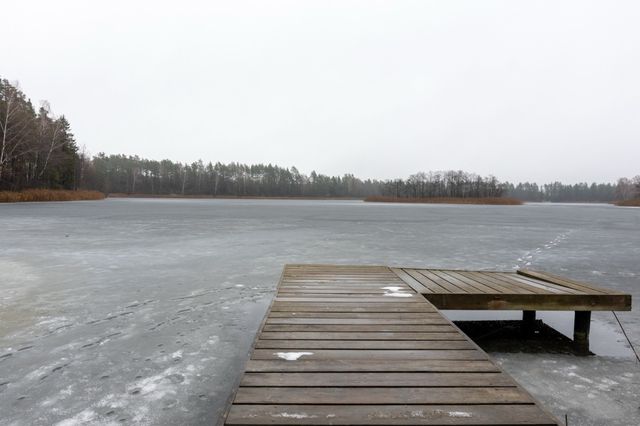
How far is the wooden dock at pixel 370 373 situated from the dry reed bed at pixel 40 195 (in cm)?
4945

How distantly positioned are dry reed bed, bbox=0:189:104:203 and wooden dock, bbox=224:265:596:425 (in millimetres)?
49446

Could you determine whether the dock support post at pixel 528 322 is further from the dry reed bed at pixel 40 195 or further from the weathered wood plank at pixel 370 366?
the dry reed bed at pixel 40 195

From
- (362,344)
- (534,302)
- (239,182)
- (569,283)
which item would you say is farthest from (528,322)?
(239,182)

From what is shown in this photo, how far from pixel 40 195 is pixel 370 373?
56.2 m

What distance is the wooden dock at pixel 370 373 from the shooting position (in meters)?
1.83

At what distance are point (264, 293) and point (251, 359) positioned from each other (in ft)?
11.7

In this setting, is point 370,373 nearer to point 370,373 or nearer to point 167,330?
point 370,373

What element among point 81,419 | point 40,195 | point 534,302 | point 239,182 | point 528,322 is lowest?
point 528,322

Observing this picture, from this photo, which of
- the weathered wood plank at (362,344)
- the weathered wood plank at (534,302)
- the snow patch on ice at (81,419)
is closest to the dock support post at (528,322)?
the weathered wood plank at (534,302)

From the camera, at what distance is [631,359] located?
3.84 m

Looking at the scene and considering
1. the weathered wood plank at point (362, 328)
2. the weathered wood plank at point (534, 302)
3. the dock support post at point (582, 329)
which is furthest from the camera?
the dock support post at point (582, 329)

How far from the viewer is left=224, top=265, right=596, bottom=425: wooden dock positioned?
5.99ft

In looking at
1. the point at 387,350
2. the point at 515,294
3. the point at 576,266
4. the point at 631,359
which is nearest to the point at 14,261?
the point at 387,350

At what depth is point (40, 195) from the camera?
46.3 metres
